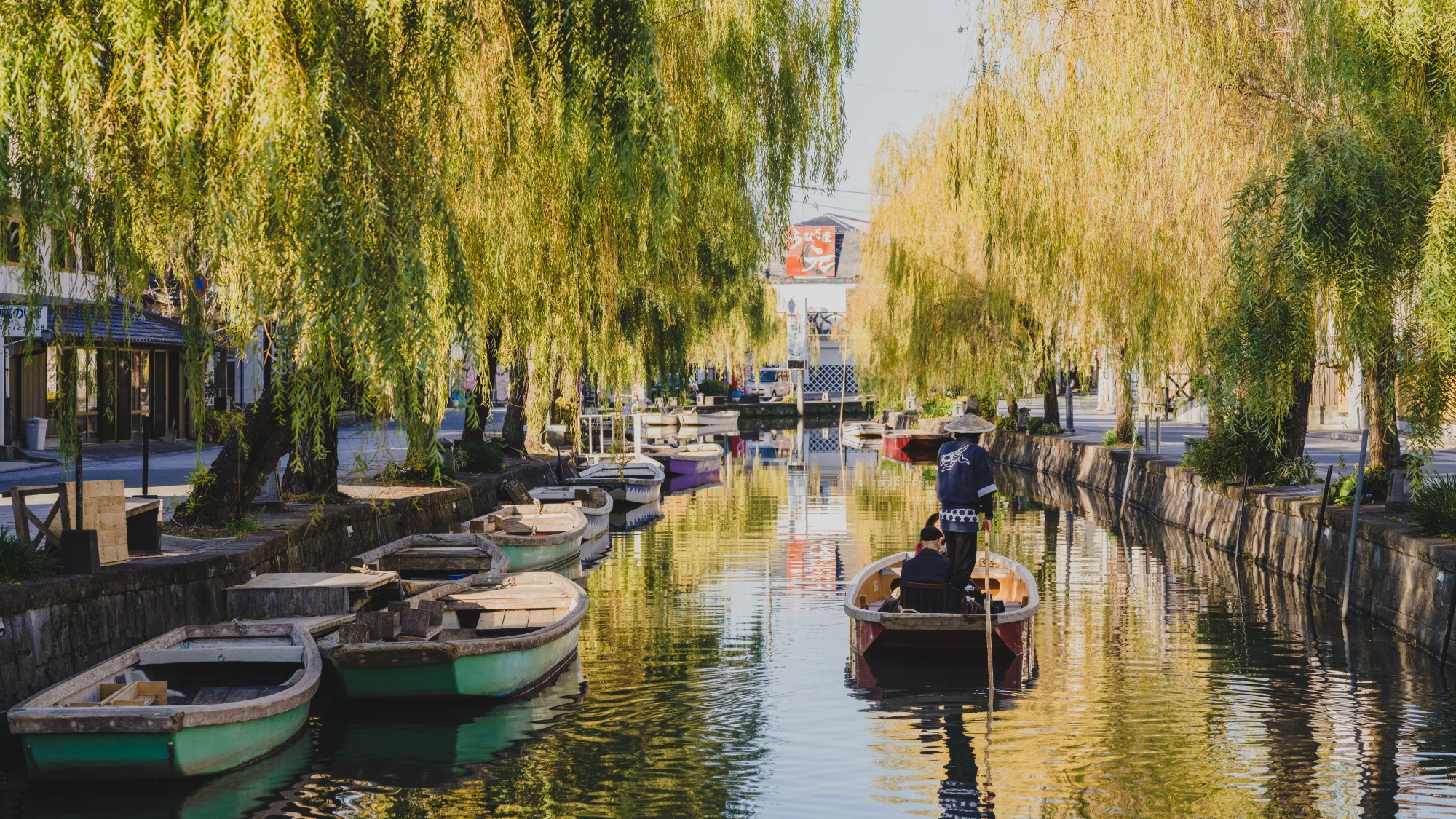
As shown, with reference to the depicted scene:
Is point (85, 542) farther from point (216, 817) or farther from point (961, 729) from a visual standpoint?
point (961, 729)

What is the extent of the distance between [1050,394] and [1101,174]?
20212 mm

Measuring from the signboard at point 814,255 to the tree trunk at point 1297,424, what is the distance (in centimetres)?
5993

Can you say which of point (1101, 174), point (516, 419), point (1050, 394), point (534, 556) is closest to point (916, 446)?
point (1050, 394)

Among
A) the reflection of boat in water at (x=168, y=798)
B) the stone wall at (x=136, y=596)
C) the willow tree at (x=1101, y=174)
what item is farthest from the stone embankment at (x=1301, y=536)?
the stone wall at (x=136, y=596)

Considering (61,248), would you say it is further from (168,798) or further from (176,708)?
(168,798)

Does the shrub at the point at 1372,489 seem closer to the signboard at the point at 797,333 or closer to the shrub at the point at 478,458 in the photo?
the shrub at the point at 478,458

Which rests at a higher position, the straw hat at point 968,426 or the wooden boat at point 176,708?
the straw hat at point 968,426

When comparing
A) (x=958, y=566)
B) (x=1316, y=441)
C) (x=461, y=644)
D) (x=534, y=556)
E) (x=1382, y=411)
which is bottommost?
(x=534, y=556)

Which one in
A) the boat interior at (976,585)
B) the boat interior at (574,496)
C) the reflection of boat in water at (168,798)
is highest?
the boat interior at (574,496)

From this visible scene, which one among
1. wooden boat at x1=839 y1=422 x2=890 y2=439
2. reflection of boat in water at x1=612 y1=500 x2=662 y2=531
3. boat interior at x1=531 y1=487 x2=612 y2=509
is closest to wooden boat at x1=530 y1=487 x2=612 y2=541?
boat interior at x1=531 y1=487 x2=612 y2=509

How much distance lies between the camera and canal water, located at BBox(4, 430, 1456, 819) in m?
8.12

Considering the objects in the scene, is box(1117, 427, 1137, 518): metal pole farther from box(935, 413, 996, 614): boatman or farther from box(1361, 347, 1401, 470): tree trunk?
box(935, 413, 996, 614): boatman

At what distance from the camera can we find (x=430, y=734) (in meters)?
9.88

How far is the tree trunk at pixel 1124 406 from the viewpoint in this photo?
2481cm
